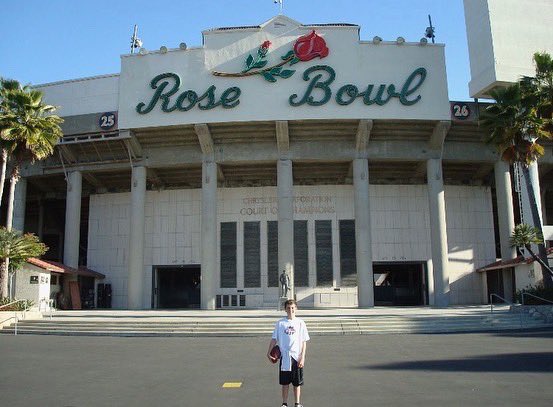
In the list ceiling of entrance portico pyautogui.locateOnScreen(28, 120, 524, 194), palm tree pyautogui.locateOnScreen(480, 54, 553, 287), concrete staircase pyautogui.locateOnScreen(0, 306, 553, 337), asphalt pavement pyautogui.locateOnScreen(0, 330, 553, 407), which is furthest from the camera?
ceiling of entrance portico pyautogui.locateOnScreen(28, 120, 524, 194)

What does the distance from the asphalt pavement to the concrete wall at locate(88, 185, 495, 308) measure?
21219 mm

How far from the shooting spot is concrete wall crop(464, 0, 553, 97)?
3741 cm

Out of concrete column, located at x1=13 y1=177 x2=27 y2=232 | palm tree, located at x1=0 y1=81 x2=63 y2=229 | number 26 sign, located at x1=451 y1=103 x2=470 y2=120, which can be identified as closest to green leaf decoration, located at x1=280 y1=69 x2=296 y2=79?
number 26 sign, located at x1=451 y1=103 x2=470 y2=120

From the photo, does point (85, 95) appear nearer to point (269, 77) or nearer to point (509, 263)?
point (269, 77)

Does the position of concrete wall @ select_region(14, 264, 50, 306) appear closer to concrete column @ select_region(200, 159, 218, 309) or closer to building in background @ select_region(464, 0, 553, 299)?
concrete column @ select_region(200, 159, 218, 309)

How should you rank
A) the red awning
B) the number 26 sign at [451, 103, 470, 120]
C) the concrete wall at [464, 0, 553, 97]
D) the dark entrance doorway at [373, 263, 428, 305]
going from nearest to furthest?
the red awning < the number 26 sign at [451, 103, 470, 120] < the concrete wall at [464, 0, 553, 97] < the dark entrance doorway at [373, 263, 428, 305]

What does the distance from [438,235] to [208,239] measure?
1547 cm

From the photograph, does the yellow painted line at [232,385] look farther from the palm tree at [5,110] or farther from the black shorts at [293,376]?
the palm tree at [5,110]

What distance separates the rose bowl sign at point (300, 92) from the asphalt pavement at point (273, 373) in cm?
2011

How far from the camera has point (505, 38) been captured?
38.1 meters

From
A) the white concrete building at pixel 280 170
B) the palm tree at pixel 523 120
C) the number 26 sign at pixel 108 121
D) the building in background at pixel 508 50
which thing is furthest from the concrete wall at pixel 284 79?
the palm tree at pixel 523 120

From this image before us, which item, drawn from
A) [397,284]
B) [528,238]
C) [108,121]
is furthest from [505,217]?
[108,121]

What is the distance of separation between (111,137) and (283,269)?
14.8 m

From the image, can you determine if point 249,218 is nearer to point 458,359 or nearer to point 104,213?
point 104,213
